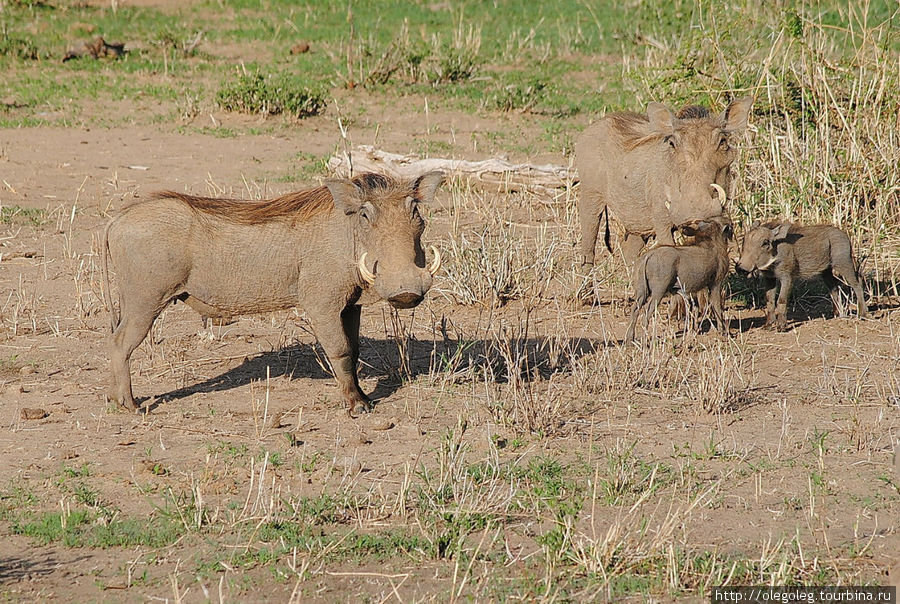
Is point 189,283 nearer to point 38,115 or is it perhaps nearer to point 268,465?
point 268,465

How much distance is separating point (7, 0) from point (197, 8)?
2.38 metres

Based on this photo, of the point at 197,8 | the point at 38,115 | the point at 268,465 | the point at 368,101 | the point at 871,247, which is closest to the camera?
the point at 268,465

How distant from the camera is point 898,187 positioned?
23.9 feet

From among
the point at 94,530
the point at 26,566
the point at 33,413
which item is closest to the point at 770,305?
the point at 33,413

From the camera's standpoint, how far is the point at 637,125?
22.1 feet

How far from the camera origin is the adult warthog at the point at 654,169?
5855 mm

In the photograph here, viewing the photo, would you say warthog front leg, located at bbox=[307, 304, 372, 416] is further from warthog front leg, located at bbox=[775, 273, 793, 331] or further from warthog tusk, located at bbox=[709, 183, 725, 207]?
warthog front leg, located at bbox=[775, 273, 793, 331]

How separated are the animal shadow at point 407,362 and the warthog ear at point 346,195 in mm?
796

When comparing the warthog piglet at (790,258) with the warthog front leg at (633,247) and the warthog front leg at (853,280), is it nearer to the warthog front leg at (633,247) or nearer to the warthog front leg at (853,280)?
the warthog front leg at (853,280)

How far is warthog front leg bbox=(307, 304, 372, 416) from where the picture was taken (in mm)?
4969

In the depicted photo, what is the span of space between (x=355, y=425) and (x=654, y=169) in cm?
230

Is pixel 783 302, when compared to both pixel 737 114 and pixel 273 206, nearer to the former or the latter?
pixel 737 114

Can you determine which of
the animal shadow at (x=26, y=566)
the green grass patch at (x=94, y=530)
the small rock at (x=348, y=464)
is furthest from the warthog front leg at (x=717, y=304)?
the animal shadow at (x=26, y=566)

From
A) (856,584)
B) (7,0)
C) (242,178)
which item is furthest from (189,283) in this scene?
(7,0)
